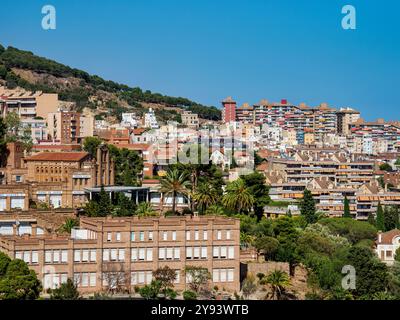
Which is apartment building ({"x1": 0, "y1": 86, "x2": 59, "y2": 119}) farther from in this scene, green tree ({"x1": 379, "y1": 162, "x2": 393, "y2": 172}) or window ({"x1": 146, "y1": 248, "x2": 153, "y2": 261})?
window ({"x1": 146, "y1": 248, "x2": 153, "y2": 261})

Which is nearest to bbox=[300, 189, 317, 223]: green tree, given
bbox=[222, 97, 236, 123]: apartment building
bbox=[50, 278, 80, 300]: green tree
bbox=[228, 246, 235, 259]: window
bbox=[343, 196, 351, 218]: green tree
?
bbox=[343, 196, 351, 218]: green tree

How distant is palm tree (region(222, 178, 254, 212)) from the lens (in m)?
49.3

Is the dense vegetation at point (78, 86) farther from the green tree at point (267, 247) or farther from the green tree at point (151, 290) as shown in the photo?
the green tree at point (151, 290)

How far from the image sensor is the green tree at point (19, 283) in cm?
3288

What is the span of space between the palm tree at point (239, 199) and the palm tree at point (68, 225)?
29.7 ft

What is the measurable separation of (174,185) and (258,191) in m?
5.52

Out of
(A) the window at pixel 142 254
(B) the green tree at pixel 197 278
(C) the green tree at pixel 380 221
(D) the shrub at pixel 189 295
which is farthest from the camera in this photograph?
(C) the green tree at pixel 380 221

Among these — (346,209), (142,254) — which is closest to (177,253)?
(142,254)

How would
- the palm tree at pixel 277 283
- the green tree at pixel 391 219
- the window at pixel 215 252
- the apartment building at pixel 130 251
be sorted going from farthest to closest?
the green tree at pixel 391 219 < the window at pixel 215 252 < the palm tree at pixel 277 283 < the apartment building at pixel 130 251

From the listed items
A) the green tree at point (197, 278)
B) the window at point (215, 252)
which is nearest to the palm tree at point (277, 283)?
the window at point (215, 252)

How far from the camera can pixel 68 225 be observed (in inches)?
1666

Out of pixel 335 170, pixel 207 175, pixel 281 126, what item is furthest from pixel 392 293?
pixel 281 126

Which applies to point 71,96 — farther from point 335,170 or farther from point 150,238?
point 150,238

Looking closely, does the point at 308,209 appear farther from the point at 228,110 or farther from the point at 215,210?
the point at 228,110
